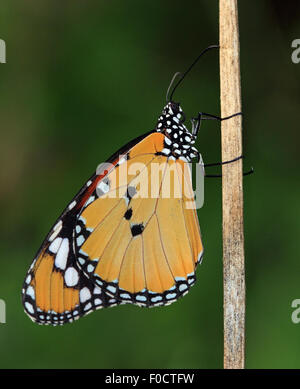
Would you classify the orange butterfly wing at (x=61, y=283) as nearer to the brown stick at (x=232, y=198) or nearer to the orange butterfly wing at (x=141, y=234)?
the orange butterfly wing at (x=141, y=234)

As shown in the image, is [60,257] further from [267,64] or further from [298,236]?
[267,64]

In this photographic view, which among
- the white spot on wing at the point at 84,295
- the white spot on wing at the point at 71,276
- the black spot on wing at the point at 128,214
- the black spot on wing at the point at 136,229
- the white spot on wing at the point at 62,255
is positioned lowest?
the white spot on wing at the point at 84,295

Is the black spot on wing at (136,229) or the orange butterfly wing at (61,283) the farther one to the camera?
the black spot on wing at (136,229)

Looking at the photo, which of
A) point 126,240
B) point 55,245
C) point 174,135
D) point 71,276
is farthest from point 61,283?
point 174,135

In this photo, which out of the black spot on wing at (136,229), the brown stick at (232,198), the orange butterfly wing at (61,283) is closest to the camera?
the brown stick at (232,198)

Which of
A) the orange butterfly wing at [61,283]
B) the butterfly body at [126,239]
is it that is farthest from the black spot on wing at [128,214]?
the orange butterfly wing at [61,283]

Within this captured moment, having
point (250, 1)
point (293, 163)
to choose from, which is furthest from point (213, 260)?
point (250, 1)

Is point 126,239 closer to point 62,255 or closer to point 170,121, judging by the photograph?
point 62,255

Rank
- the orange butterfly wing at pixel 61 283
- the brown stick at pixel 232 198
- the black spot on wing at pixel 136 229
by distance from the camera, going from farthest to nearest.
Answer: the black spot on wing at pixel 136 229 < the orange butterfly wing at pixel 61 283 < the brown stick at pixel 232 198
